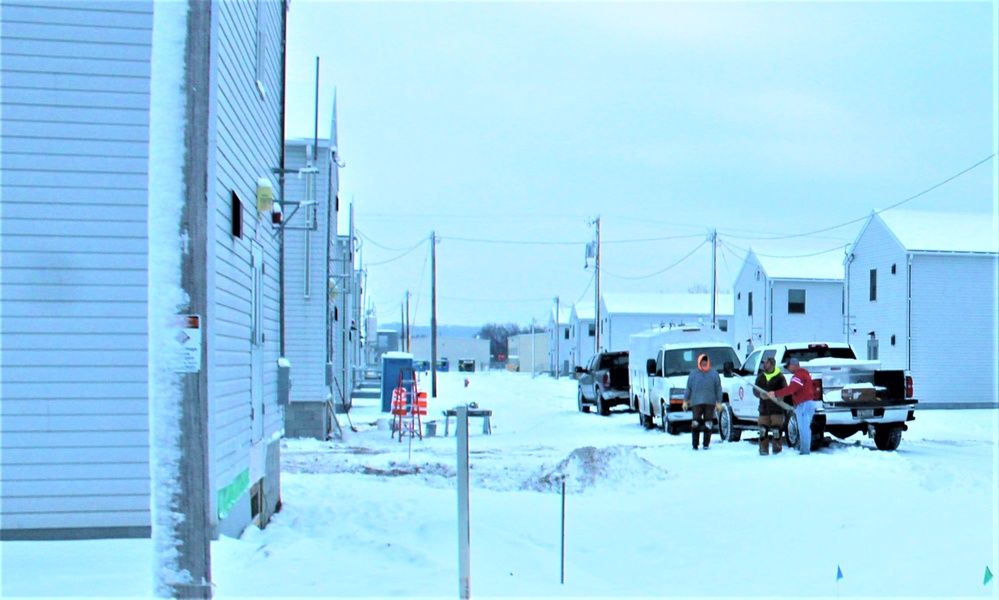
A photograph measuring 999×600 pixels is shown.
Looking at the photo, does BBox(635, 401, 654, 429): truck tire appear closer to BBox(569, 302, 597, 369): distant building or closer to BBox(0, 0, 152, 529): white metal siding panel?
BBox(0, 0, 152, 529): white metal siding panel

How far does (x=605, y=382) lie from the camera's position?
28188mm

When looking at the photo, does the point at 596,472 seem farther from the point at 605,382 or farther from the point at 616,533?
the point at 605,382

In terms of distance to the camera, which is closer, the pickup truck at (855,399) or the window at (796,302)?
Result: the pickup truck at (855,399)

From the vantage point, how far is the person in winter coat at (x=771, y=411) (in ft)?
47.1


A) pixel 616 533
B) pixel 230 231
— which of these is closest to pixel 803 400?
pixel 616 533

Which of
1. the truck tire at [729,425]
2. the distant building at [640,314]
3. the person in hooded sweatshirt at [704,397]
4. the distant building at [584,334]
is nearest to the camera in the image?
the person in hooded sweatshirt at [704,397]

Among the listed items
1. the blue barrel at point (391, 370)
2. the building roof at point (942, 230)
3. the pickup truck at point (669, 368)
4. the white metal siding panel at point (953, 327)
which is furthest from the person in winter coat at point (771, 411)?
the building roof at point (942, 230)

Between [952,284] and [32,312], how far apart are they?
30939mm

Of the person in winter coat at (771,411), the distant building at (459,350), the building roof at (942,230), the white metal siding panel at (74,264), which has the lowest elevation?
the distant building at (459,350)

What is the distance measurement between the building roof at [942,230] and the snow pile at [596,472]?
21.7 metres

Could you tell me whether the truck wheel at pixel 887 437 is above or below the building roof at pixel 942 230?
below

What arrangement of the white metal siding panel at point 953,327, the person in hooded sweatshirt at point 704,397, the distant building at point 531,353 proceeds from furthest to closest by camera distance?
1. the distant building at point 531,353
2. the white metal siding panel at point 953,327
3. the person in hooded sweatshirt at point 704,397

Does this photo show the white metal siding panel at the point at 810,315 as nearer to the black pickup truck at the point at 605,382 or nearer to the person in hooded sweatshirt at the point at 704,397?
the black pickup truck at the point at 605,382

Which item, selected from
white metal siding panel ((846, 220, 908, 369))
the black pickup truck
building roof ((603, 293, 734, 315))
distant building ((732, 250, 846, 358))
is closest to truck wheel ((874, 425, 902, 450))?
the black pickup truck
